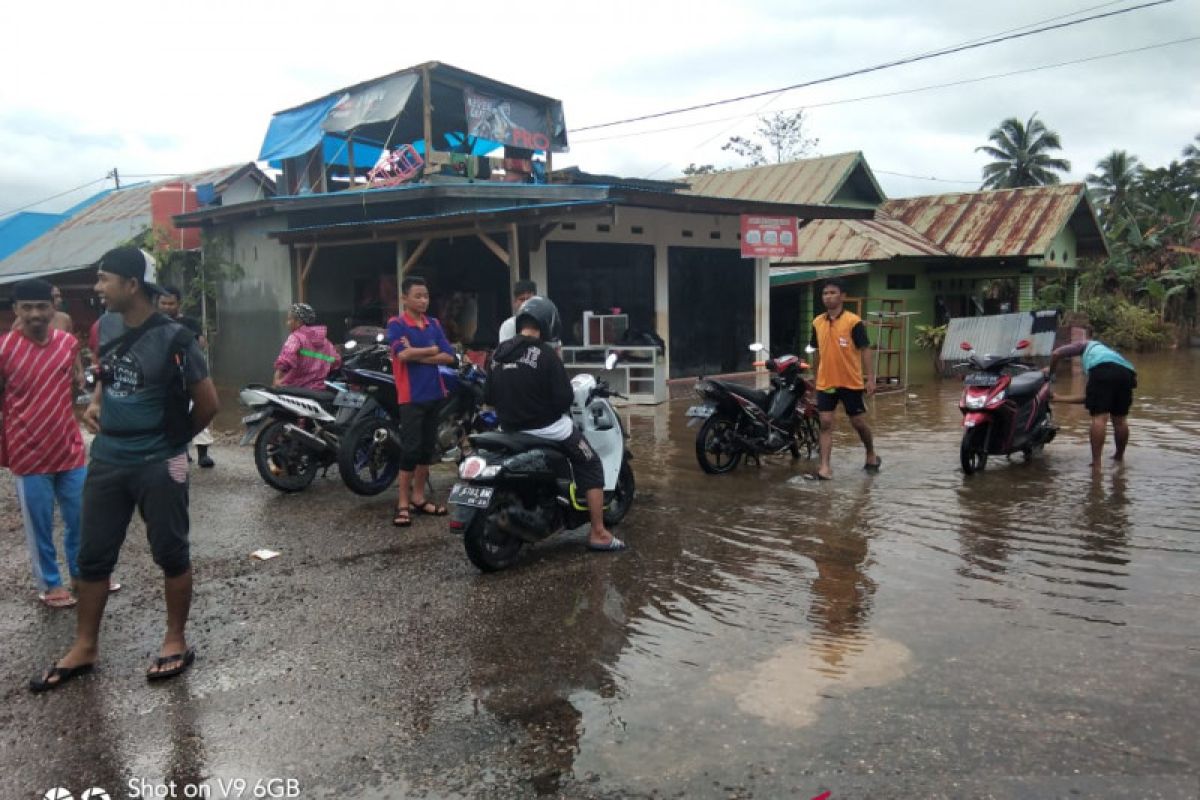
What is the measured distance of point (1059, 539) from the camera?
19.1ft

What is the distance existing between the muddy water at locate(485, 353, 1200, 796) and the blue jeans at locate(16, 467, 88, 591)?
8.59 feet

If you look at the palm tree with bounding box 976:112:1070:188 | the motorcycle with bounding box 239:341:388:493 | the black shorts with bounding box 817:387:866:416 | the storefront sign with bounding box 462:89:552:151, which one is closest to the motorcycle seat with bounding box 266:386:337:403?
the motorcycle with bounding box 239:341:388:493

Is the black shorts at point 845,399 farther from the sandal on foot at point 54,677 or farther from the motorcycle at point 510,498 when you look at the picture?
the sandal on foot at point 54,677

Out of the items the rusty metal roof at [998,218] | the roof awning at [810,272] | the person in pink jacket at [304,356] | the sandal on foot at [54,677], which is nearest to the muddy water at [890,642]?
the sandal on foot at [54,677]

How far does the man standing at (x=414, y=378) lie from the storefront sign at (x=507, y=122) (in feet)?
34.9

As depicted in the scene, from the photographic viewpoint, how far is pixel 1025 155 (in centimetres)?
4544

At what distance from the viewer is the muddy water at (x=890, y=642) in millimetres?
3131

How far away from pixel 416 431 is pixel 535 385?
4.92 ft

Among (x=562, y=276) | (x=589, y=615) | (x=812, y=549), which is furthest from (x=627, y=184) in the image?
(x=589, y=615)

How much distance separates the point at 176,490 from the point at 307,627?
1.04 meters

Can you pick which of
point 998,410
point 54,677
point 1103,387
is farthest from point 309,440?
point 1103,387

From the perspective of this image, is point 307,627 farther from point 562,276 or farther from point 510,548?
point 562,276

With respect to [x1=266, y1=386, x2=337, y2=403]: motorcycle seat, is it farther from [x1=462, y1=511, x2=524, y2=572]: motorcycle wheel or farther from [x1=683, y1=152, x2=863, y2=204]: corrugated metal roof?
[x1=683, y1=152, x2=863, y2=204]: corrugated metal roof

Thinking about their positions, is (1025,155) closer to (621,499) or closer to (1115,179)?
(1115,179)
